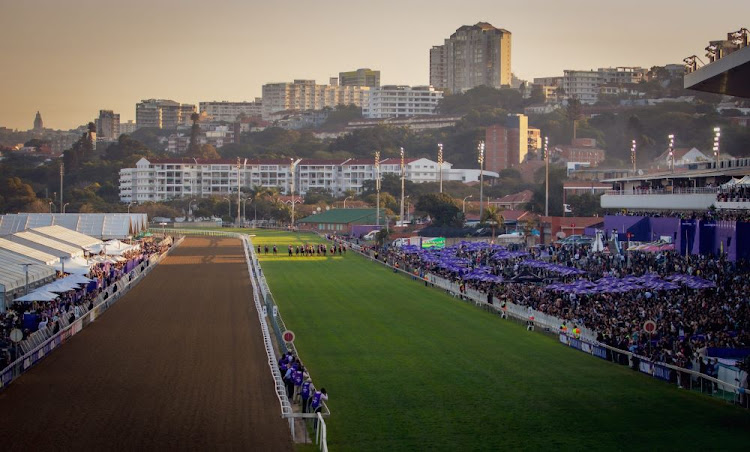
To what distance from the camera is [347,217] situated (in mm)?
102312

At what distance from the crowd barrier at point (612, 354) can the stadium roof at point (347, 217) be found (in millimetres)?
58796

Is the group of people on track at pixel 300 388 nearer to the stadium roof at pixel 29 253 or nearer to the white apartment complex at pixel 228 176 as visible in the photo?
the stadium roof at pixel 29 253

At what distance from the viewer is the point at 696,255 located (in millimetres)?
38812

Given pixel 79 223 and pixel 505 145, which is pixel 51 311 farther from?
pixel 505 145

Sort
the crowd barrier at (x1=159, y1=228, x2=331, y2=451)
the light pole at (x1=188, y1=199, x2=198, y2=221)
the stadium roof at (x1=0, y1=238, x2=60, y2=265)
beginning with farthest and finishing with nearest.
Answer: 1. the light pole at (x1=188, y1=199, x2=198, y2=221)
2. the stadium roof at (x1=0, y1=238, x2=60, y2=265)
3. the crowd barrier at (x1=159, y1=228, x2=331, y2=451)

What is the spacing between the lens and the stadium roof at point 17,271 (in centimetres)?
3160

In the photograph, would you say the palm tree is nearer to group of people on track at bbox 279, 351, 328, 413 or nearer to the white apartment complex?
group of people on track at bbox 279, 351, 328, 413

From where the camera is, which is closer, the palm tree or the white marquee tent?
the white marquee tent

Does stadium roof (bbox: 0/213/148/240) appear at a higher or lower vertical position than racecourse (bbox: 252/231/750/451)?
higher

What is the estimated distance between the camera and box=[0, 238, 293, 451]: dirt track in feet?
53.2

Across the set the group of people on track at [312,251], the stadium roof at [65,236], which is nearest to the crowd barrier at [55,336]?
the stadium roof at [65,236]

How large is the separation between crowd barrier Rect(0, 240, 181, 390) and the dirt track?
0.26m

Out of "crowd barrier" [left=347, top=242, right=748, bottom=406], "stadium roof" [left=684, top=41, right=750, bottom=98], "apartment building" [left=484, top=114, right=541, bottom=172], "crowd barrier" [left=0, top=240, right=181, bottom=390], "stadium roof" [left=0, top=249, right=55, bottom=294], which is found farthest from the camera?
"apartment building" [left=484, top=114, right=541, bottom=172]

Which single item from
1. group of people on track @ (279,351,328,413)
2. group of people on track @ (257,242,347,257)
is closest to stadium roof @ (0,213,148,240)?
group of people on track @ (257,242,347,257)
